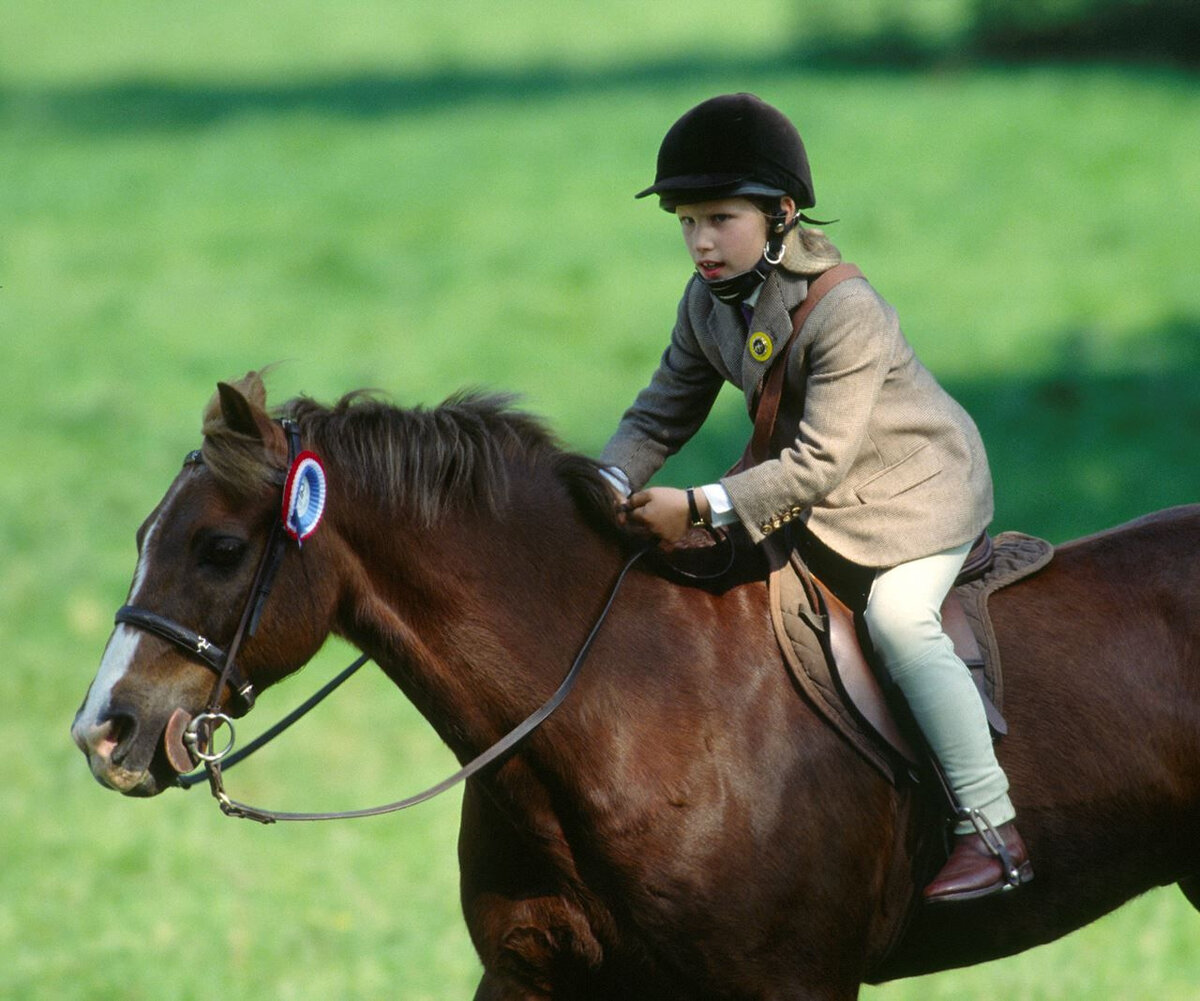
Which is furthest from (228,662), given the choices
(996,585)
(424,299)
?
(424,299)

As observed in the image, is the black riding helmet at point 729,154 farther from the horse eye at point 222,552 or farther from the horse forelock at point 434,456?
the horse eye at point 222,552

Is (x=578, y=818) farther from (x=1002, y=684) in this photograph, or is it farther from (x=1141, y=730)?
(x=1141, y=730)

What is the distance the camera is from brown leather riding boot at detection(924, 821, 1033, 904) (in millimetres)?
3857

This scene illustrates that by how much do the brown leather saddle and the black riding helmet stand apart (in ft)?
2.99

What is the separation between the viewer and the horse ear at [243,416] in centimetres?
341

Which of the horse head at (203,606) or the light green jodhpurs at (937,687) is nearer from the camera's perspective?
the horse head at (203,606)

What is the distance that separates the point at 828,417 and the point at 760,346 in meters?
0.26

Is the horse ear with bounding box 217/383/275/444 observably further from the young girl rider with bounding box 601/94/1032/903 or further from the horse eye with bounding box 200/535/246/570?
the young girl rider with bounding box 601/94/1032/903

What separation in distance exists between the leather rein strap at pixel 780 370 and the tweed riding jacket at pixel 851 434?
2 cm

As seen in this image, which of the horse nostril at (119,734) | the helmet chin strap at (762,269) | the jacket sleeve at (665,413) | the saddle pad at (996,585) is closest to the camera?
the horse nostril at (119,734)

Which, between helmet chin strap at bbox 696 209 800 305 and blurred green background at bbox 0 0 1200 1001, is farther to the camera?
blurred green background at bbox 0 0 1200 1001

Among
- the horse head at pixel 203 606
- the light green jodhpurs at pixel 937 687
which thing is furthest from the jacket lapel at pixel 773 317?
the horse head at pixel 203 606

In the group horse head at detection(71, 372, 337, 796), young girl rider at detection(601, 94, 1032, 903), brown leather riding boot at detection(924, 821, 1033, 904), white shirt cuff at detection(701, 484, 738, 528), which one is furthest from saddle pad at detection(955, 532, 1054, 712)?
horse head at detection(71, 372, 337, 796)

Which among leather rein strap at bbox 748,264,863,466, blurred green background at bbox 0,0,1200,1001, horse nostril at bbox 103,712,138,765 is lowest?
blurred green background at bbox 0,0,1200,1001
